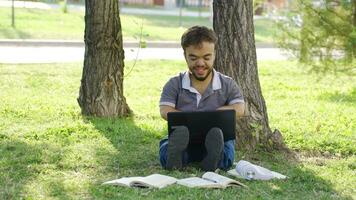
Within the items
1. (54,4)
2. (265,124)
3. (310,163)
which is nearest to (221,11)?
(265,124)

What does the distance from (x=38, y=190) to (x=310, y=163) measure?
7.96 feet

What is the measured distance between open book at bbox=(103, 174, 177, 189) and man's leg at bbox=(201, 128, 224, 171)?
396 millimetres

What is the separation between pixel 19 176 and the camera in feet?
18.3

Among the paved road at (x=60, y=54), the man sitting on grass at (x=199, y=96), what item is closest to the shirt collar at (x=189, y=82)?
the man sitting on grass at (x=199, y=96)

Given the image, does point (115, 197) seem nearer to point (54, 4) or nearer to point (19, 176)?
point (19, 176)

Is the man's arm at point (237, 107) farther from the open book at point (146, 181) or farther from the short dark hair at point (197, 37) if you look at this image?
the open book at point (146, 181)

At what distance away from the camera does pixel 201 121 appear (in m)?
5.66

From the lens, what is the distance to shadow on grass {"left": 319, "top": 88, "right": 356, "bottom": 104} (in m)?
10.9

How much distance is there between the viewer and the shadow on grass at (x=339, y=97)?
Answer: 10922 millimetres

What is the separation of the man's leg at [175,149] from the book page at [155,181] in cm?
28

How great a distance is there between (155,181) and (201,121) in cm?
61

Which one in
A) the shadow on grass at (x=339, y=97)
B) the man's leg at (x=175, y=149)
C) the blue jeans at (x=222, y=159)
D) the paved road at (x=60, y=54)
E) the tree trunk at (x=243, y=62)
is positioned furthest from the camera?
the paved road at (x=60, y=54)

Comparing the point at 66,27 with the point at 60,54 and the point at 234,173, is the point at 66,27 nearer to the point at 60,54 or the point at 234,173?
the point at 60,54

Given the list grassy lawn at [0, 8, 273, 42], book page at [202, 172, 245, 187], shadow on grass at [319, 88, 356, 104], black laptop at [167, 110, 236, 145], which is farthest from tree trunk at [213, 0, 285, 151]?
grassy lawn at [0, 8, 273, 42]
